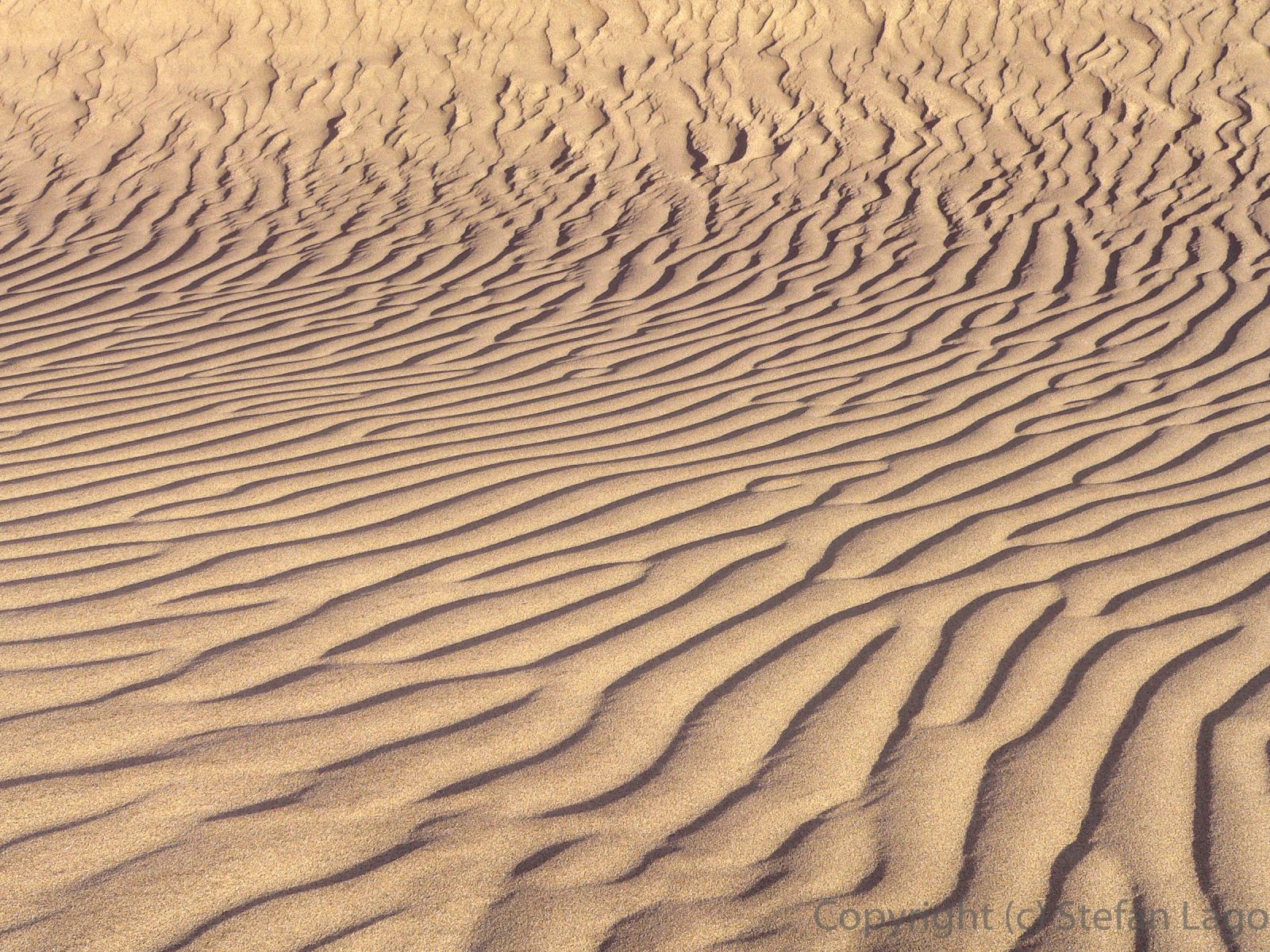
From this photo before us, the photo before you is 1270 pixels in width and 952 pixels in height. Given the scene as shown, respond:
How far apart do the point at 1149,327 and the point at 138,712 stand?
4330mm

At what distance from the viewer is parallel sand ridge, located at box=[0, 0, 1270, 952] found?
2000mm

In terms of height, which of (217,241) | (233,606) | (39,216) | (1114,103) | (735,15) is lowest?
(233,606)

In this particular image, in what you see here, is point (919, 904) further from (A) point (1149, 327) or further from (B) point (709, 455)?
(A) point (1149, 327)

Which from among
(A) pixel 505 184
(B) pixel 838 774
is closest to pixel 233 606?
(B) pixel 838 774

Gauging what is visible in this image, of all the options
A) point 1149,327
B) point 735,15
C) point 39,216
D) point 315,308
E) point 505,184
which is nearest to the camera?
point 1149,327

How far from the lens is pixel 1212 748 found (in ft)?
7.65

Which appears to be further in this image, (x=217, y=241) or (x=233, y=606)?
(x=217, y=241)

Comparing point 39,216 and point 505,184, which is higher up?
point 39,216

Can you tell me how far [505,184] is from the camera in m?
8.34

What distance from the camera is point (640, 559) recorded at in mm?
3096

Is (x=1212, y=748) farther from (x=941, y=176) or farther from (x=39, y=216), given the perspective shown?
(x=39, y=216)

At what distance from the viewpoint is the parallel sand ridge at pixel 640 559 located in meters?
2.00

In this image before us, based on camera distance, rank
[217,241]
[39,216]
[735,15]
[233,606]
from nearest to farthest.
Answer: [233,606] < [217,241] < [39,216] < [735,15]

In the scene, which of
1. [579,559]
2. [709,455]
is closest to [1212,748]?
[579,559]
